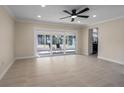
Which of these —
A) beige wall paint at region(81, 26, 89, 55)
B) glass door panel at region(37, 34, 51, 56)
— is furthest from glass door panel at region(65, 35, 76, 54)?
glass door panel at region(37, 34, 51, 56)

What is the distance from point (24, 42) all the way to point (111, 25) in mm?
5540

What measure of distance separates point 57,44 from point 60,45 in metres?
0.30

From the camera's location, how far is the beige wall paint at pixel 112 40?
5.46 metres

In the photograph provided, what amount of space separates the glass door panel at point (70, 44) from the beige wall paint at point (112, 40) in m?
2.46

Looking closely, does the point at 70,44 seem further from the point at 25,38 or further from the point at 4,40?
the point at 4,40

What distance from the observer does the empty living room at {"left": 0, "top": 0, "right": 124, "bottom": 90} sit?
350cm

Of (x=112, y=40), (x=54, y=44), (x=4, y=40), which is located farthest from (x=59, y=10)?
(x=54, y=44)

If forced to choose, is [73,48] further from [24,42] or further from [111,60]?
[24,42]

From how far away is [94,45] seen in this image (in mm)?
9039

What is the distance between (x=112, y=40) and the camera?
5.99m

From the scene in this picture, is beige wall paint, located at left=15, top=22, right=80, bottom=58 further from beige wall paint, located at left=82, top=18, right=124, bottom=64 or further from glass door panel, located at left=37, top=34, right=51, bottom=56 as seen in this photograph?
beige wall paint, located at left=82, top=18, right=124, bottom=64

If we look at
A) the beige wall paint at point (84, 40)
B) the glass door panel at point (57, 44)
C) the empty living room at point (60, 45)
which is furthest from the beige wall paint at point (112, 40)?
the glass door panel at point (57, 44)

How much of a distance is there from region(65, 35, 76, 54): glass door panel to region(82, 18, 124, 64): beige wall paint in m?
2.46
